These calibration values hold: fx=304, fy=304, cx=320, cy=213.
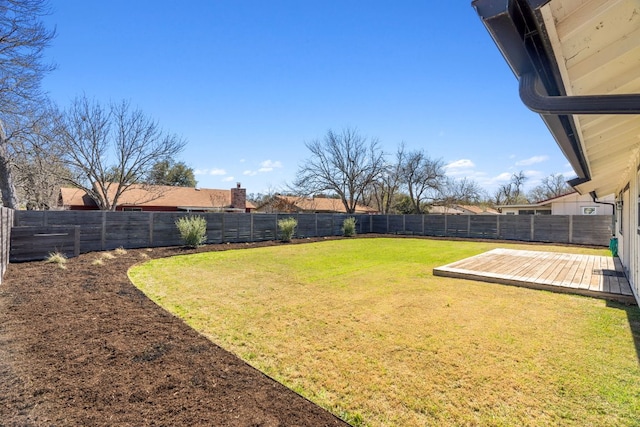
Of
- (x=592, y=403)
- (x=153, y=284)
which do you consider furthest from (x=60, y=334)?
(x=592, y=403)

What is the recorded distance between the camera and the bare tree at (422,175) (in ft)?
95.5

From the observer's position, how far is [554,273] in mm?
6688

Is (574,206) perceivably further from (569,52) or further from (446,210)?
(569,52)

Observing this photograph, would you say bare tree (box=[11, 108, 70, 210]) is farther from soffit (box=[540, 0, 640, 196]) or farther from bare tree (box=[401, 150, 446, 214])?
bare tree (box=[401, 150, 446, 214])

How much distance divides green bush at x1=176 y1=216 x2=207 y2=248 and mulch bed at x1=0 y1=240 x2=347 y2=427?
6648mm

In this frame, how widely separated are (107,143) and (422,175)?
2516 centimetres

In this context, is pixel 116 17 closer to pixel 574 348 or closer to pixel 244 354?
pixel 244 354

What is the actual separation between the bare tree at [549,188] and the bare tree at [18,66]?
151 ft

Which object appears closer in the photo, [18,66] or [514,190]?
[18,66]

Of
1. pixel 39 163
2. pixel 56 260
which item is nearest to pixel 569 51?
pixel 56 260

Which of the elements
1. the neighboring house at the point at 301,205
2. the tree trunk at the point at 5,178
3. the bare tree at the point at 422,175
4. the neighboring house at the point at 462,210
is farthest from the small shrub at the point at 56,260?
the neighboring house at the point at 462,210

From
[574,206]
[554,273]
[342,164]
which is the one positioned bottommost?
[554,273]

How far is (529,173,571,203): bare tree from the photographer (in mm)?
39100

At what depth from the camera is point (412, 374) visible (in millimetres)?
2697
